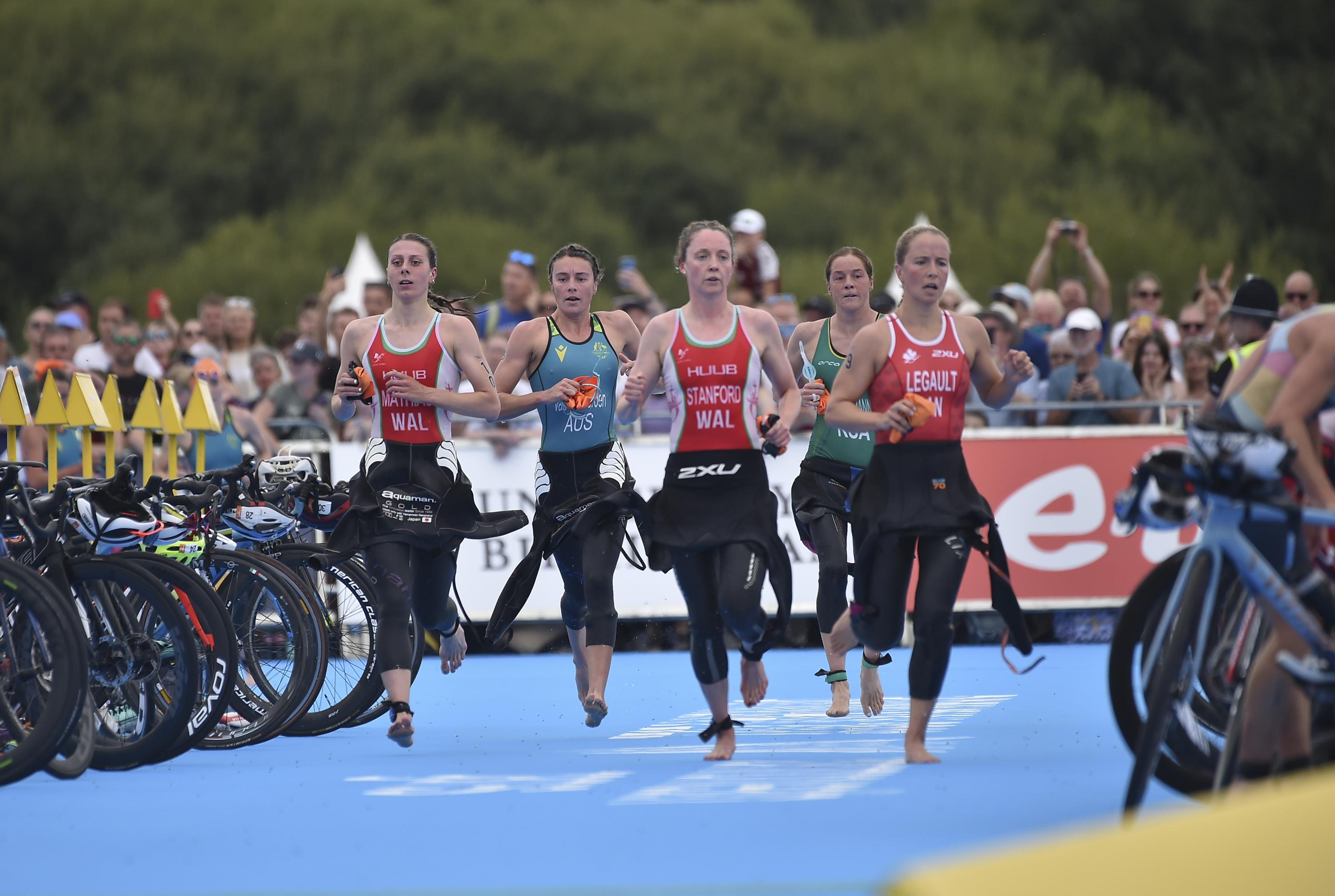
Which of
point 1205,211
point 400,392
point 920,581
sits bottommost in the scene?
point 920,581

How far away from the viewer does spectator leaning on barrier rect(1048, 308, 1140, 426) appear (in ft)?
45.0

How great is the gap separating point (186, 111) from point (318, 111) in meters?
3.20

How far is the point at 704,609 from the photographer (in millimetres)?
7910

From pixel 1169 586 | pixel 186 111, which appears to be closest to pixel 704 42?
pixel 186 111

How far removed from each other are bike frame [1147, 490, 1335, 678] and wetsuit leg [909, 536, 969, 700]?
1.94 m

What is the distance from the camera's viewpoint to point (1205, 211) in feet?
133

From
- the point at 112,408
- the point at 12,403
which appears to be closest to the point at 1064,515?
the point at 112,408

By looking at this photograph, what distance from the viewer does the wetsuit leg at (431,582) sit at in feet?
28.2

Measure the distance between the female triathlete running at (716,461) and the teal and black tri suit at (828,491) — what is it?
1331mm

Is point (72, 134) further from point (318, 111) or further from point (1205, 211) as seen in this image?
point (1205, 211)

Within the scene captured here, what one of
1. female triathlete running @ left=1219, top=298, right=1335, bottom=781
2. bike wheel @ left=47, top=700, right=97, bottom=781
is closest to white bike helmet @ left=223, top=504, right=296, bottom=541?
bike wheel @ left=47, top=700, right=97, bottom=781

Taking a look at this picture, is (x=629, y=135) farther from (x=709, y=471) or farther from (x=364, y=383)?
(x=709, y=471)

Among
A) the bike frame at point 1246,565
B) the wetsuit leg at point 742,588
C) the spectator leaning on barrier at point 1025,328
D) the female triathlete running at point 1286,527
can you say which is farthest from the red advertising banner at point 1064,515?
the bike frame at point 1246,565

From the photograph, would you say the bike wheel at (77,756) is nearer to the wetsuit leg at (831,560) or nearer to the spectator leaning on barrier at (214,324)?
the wetsuit leg at (831,560)
